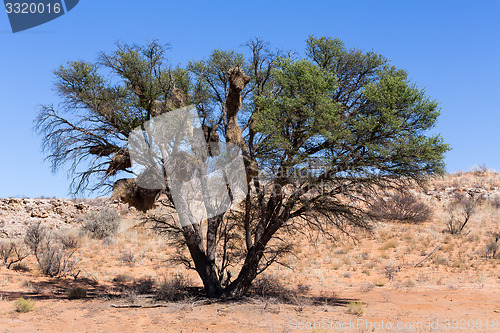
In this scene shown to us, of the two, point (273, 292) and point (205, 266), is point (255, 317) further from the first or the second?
point (273, 292)

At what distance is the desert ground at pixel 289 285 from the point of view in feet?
37.3

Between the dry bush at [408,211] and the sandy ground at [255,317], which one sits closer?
the sandy ground at [255,317]

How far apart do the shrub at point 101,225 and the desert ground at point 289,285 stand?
0.55 meters

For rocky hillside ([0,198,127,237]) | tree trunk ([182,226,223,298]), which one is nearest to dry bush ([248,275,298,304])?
tree trunk ([182,226,223,298])

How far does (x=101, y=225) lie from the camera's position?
90.3 ft

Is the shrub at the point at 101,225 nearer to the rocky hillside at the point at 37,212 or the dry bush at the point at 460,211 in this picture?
the rocky hillside at the point at 37,212

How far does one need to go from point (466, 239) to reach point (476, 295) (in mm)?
10177

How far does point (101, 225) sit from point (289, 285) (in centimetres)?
1486

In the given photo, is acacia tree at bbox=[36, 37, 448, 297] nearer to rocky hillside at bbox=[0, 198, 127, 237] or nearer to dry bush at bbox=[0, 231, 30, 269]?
dry bush at bbox=[0, 231, 30, 269]

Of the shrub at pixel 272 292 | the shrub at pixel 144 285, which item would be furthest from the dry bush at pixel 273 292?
the shrub at pixel 144 285

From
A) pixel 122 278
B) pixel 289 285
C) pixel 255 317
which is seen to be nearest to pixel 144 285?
pixel 122 278

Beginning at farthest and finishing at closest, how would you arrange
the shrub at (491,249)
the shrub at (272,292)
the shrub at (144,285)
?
the shrub at (491,249), the shrub at (144,285), the shrub at (272,292)

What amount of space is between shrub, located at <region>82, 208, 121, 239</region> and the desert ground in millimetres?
550

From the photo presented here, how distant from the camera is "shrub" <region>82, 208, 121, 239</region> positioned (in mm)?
27422
